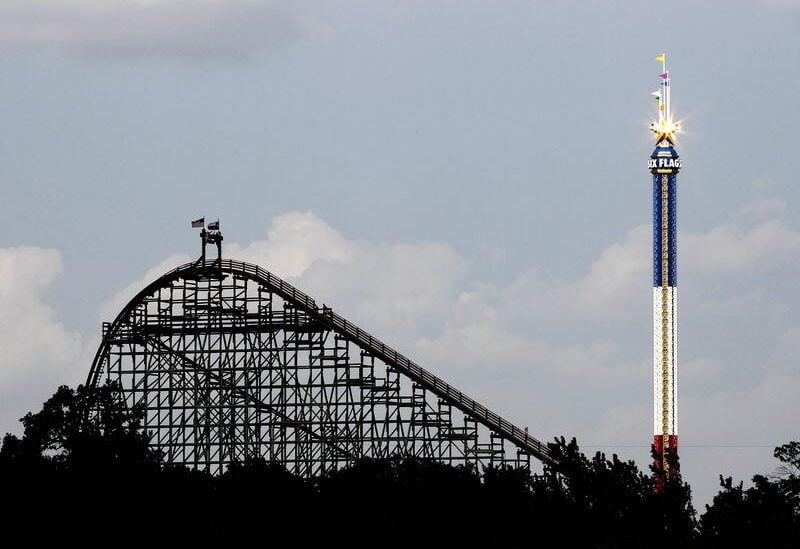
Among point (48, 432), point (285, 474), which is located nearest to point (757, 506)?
point (285, 474)

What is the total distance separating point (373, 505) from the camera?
62562 mm

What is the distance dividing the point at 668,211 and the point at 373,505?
39081mm

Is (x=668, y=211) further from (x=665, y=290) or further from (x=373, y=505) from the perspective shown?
(x=373, y=505)

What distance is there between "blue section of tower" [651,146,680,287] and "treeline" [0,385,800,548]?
26165 mm

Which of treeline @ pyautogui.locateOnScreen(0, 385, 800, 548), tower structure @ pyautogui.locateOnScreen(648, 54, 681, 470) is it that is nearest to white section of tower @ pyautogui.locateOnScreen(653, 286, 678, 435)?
tower structure @ pyautogui.locateOnScreen(648, 54, 681, 470)

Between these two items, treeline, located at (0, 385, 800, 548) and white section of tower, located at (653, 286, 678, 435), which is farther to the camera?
white section of tower, located at (653, 286, 678, 435)

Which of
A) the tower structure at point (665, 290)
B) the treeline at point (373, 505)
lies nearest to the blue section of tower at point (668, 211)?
the tower structure at point (665, 290)

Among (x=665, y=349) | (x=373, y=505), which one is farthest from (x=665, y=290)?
(x=373, y=505)

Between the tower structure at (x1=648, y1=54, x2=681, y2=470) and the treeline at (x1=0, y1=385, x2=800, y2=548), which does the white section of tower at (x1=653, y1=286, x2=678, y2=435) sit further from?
the treeline at (x1=0, y1=385, x2=800, y2=548)

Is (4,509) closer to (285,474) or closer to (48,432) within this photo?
(285,474)

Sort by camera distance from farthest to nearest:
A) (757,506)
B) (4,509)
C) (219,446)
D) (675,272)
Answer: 1. (675,272)
2. (219,446)
3. (4,509)
4. (757,506)

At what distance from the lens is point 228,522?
59.1 metres

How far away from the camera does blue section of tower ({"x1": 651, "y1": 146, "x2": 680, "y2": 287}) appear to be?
98.0 meters

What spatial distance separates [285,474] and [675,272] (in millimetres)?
35263
